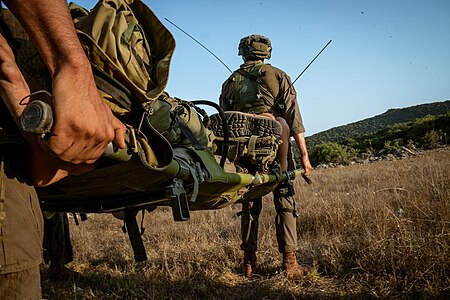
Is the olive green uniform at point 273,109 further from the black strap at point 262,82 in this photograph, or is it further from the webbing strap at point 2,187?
the webbing strap at point 2,187

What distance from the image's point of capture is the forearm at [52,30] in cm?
91

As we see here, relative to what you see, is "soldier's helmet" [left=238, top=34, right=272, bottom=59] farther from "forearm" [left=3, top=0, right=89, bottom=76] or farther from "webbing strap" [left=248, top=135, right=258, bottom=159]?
"forearm" [left=3, top=0, right=89, bottom=76]

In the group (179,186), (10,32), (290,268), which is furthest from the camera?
(290,268)

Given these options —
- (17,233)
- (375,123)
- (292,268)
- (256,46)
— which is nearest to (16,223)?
(17,233)

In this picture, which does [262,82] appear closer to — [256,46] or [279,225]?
[256,46]

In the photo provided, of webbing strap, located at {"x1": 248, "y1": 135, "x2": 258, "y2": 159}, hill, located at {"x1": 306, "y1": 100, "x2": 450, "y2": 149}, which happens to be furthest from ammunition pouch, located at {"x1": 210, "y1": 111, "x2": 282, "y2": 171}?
hill, located at {"x1": 306, "y1": 100, "x2": 450, "y2": 149}

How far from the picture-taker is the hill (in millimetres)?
54931

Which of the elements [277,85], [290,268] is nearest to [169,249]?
[290,268]

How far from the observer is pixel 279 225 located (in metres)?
3.73

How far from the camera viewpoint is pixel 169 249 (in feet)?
14.0

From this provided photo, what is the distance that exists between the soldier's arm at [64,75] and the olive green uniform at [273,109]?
287 cm

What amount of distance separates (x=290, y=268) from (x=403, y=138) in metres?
26.6

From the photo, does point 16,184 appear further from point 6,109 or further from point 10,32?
point 10,32

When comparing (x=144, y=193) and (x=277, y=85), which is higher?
(x=277, y=85)
